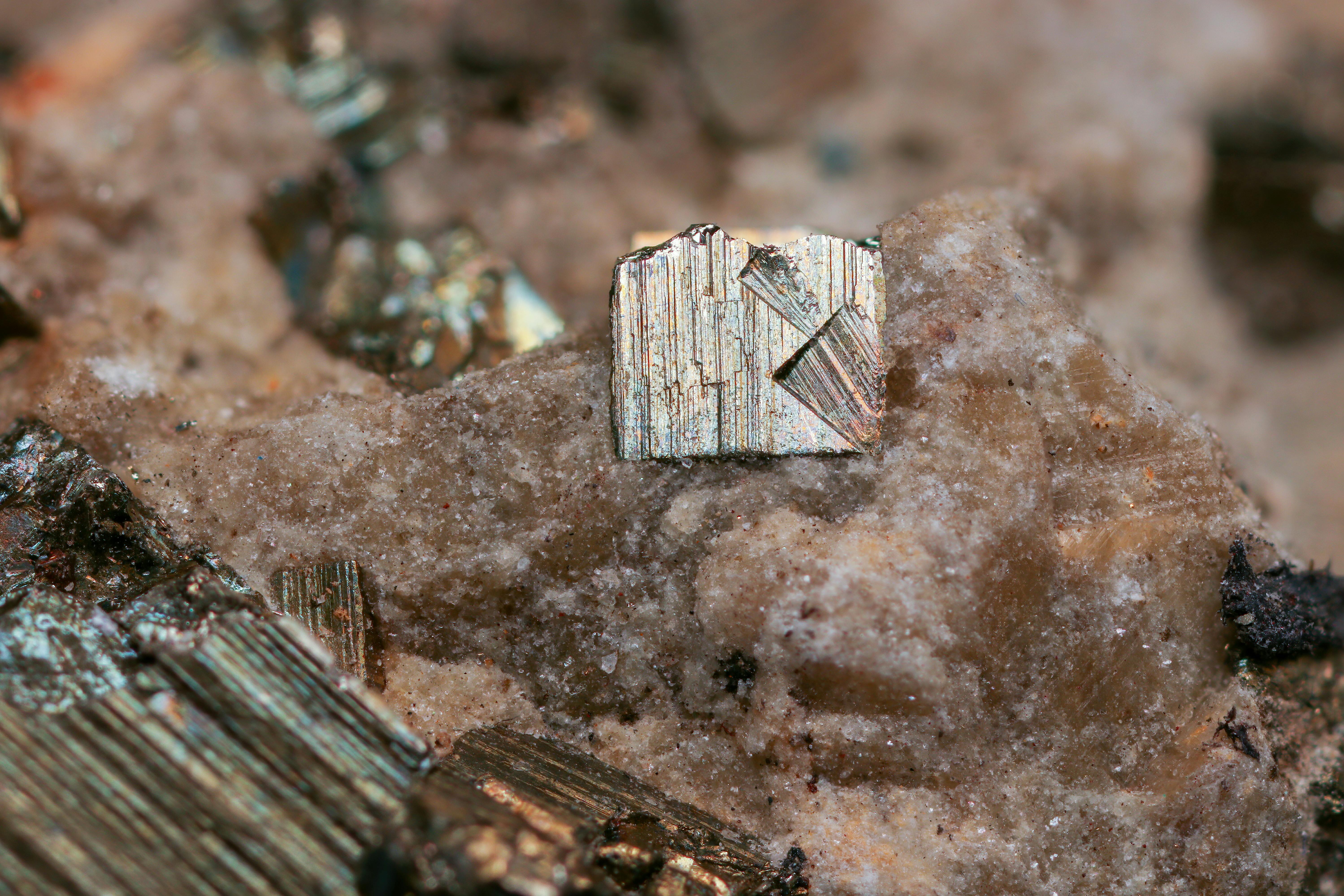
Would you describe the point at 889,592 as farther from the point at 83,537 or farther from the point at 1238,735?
the point at 83,537

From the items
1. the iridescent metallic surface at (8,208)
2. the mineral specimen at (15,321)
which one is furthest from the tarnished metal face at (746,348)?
the iridescent metallic surface at (8,208)

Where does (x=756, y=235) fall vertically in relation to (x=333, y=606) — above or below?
above

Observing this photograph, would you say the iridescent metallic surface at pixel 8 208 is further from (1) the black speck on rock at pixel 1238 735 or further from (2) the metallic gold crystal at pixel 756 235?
(1) the black speck on rock at pixel 1238 735

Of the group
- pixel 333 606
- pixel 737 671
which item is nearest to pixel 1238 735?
pixel 737 671

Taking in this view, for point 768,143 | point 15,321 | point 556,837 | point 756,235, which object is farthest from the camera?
point 768,143

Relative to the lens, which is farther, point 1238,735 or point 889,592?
point 1238,735

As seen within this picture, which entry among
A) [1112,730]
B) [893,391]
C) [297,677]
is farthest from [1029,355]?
[297,677]
